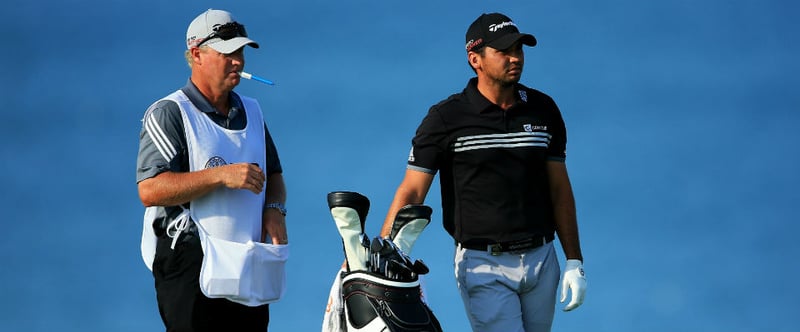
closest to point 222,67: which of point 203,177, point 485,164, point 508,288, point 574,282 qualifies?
point 203,177

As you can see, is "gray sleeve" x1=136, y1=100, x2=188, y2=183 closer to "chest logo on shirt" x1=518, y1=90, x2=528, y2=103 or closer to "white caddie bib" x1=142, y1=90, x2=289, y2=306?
"white caddie bib" x1=142, y1=90, x2=289, y2=306

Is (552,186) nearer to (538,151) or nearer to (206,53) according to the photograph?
(538,151)

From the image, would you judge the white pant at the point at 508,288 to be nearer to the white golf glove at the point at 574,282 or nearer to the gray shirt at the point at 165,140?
the white golf glove at the point at 574,282

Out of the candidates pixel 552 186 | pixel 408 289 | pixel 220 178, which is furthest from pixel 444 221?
pixel 408 289

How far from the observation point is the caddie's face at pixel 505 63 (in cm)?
554

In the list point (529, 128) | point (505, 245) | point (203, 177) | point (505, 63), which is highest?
point (505, 63)

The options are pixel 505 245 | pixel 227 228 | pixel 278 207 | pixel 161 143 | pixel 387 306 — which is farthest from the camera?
pixel 505 245

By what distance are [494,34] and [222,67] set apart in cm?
136

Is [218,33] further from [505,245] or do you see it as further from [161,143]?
[505,245]

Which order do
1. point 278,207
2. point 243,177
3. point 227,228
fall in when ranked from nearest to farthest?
point 243,177, point 227,228, point 278,207

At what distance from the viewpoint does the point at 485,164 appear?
5496 mm

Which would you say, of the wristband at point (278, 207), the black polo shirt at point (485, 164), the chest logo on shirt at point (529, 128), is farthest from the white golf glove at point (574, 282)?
the wristband at point (278, 207)

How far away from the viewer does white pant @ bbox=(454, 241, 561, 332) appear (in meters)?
5.45

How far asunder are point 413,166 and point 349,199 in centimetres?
170
